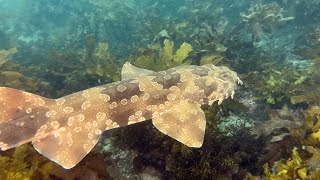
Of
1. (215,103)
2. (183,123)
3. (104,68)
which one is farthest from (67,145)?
(104,68)

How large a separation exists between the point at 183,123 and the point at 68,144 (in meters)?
1.93

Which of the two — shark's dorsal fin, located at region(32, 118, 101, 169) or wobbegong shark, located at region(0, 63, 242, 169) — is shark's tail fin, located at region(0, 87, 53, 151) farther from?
shark's dorsal fin, located at region(32, 118, 101, 169)

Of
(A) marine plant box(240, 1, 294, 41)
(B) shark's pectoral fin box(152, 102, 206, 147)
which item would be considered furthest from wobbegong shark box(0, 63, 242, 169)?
(A) marine plant box(240, 1, 294, 41)

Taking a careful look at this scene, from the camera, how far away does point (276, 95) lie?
783 cm

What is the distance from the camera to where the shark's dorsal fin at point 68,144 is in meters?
4.65

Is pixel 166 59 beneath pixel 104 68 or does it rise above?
above

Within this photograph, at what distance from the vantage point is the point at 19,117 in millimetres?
4684

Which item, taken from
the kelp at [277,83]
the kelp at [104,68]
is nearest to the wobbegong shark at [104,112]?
the kelp at [277,83]

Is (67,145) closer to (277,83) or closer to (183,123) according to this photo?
(183,123)

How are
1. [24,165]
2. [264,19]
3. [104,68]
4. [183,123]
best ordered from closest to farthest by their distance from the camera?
[24,165], [183,123], [104,68], [264,19]

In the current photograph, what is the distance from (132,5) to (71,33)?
5.00 metres

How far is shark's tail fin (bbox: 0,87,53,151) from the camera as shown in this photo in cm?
453

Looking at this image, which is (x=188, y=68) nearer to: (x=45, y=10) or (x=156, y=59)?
(x=156, y=59)

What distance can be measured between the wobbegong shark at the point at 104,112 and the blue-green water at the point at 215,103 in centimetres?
34
